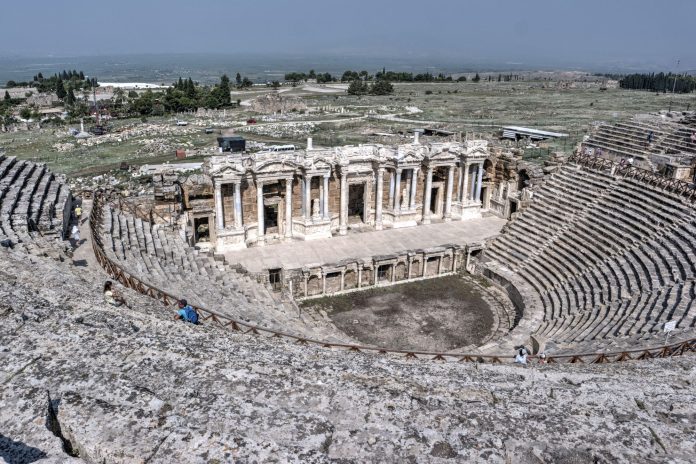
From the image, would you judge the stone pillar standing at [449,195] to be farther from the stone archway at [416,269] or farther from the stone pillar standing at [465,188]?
the stone archway at [416,269]

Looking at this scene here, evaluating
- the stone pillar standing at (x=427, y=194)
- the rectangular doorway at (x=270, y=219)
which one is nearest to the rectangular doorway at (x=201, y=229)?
the rectangular doorway at (x=270, y=219)

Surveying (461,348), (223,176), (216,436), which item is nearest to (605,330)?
(461,348)

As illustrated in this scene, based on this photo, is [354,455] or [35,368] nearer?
[354,455]

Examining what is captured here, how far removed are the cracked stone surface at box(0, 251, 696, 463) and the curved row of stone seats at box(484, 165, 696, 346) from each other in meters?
7.30

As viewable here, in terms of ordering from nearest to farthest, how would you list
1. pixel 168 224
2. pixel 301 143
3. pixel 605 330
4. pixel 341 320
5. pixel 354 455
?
pixel 354 455, pixel 605 330, pixel 341 320, pixel 168 224, pixel 301 143

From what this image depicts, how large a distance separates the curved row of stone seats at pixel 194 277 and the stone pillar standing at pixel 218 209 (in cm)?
231

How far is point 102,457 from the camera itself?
523cm

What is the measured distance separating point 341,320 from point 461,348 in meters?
5.03

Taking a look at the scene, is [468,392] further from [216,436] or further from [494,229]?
[494,229]

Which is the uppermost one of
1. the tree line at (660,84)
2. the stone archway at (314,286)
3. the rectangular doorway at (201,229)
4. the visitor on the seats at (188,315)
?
→ the tree line at (660,84)

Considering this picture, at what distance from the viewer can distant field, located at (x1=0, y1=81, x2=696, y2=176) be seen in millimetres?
43219

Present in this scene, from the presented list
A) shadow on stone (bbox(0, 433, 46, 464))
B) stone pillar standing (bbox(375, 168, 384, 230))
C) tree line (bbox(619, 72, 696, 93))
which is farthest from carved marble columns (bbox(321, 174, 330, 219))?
tree line (bbox(619, 72, 696, 93))

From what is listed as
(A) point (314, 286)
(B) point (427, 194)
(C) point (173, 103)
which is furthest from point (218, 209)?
(C) point (173, 103)

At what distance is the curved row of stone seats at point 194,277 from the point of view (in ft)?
52.6
